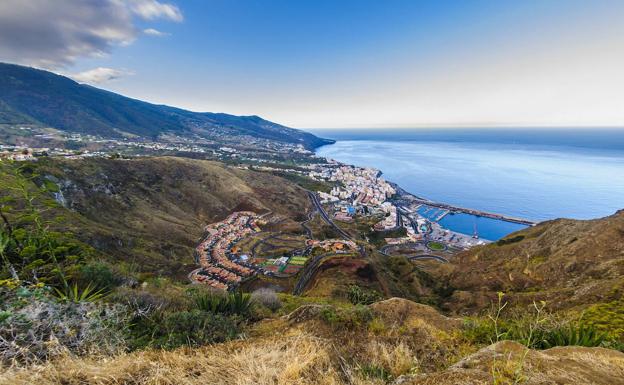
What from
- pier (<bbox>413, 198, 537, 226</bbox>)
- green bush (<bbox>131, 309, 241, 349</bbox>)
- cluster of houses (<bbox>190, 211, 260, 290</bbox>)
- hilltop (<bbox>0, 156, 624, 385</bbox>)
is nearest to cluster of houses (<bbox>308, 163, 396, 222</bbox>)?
pier (<bbox>413, 198, 537, 226</bbox>)

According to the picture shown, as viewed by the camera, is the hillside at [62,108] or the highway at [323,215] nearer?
the highway at [323,215]

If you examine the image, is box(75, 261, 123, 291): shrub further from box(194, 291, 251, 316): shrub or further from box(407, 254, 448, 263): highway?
box(407, 254, 448, 263): highway

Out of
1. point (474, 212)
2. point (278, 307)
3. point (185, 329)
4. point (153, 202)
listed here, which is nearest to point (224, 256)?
point (153, 202)

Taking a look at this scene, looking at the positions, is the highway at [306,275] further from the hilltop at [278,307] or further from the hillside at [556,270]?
the hillside at [556,270]

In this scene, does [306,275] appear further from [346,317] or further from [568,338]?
[568,338]

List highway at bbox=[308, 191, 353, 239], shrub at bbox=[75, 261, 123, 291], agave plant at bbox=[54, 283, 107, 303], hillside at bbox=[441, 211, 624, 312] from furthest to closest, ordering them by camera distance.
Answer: highway at bbox=[308, 191, 353, 239] < hillside at bbox=[441, 211, 624, 312] < shrub at bbox=[75, 261, 123, 291] < agave plant at bbox=[54, 283, 107, 303]

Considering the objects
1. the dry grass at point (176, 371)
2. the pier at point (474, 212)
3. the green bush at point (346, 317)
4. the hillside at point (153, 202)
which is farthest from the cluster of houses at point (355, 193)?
the dry grass at point (176, 371)

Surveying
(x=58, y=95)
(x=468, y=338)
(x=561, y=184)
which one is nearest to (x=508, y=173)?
(x=561, y=184)
